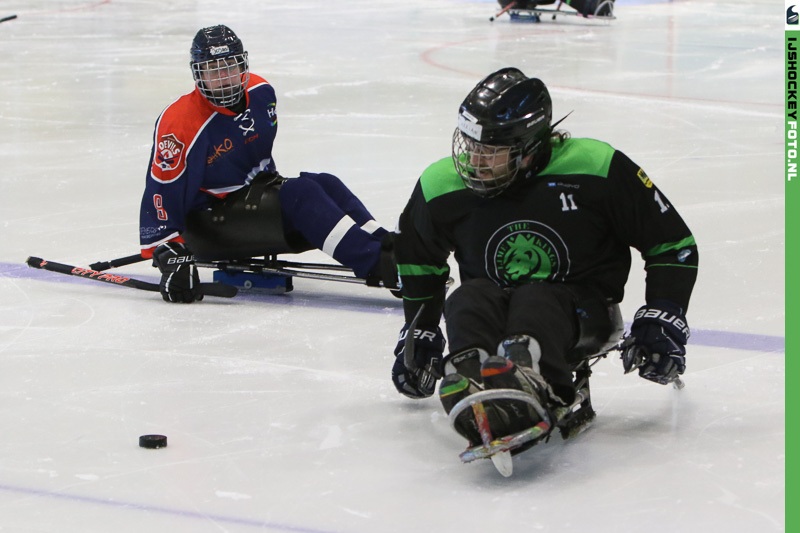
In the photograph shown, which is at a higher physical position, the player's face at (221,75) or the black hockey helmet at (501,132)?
the black hockey helmet at (501,132)

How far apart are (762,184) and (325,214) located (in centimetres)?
253

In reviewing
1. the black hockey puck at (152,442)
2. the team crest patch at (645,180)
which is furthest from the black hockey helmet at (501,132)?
the black hockey puck at (152,442)

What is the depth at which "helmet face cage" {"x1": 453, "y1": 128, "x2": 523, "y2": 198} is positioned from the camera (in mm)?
3090

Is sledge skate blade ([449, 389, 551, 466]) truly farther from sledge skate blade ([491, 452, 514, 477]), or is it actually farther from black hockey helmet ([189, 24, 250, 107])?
black hockey helmet ([189, 24, 250, 107])

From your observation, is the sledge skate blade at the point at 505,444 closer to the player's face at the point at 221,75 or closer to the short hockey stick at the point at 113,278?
the short hockey stick at the point at 113,278

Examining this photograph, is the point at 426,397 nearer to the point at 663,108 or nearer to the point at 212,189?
the point at 212,189

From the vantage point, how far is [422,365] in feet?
10.9

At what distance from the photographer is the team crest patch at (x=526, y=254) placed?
3168 mm

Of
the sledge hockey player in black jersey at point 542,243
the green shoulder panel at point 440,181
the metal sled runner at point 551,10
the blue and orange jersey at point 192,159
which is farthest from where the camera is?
the metal sled runner at point 551,10

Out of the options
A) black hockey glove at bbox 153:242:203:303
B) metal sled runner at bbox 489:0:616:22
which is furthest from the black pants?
metal sled runner at bbox 489:0:616:22

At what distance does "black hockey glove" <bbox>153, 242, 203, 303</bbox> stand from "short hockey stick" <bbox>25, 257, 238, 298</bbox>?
49 mm

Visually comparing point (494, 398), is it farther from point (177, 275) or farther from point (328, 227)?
point (177, 275)

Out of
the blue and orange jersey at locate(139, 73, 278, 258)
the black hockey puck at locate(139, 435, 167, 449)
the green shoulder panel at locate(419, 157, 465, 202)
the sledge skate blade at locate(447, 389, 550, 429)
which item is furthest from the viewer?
the blue and orange jersey at locate(139, 73, 278, 258)

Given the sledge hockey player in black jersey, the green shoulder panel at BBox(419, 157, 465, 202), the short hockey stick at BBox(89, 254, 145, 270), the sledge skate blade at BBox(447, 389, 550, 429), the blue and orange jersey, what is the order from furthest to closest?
the short hockey stick at BBox(89, 254, 145, 270) < the blue and orange jersey < the green shoulder panel at BBox(419, 157, 465, 202) < the sledge hockey player in black jersey < the sledge skate blade at BBox(447, 389, 550, 429)
